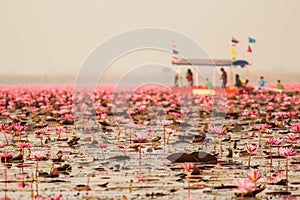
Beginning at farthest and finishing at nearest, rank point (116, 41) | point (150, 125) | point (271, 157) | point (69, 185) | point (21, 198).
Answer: point (116, 41)
point (150, 125)
point (271, 157)
point (69, 185)
point (21, 198)

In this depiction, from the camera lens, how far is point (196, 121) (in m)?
11.6

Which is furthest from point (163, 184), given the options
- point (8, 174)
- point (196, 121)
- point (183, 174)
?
point (196, 121)

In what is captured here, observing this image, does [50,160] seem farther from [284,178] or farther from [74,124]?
[74,124]

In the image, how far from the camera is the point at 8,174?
5512 mm

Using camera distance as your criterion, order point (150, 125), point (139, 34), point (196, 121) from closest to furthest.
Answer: point (150, 125) → point (196, 121) → point (139, 34)

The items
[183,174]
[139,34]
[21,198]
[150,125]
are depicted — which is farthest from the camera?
[139,34]

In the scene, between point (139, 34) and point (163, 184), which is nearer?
point (163, 184)

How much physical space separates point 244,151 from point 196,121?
16.2ft

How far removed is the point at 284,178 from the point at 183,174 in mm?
873

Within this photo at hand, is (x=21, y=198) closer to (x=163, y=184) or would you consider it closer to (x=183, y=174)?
(x=163, y=184)

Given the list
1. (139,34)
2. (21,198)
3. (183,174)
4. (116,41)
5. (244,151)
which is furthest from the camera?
(139,34)

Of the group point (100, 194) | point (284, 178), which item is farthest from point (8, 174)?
point (284, 178)

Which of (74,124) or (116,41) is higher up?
(116,41)

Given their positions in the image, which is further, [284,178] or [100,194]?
[284,178]
